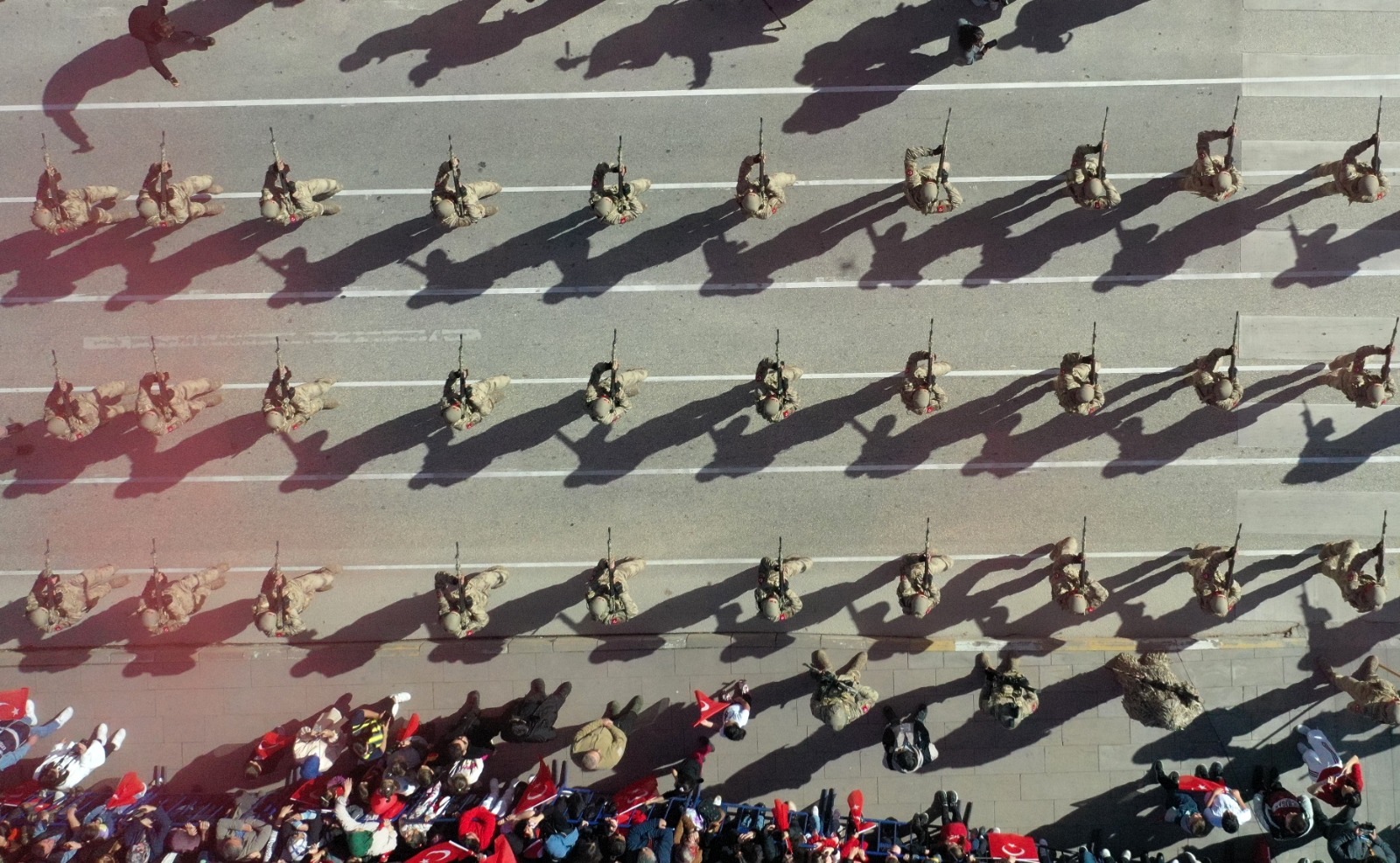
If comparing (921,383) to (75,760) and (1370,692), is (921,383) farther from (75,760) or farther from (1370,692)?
(75,760)

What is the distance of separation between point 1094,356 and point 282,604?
667 inches

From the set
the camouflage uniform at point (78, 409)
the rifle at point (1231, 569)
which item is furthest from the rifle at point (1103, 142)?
the camouflage uniform at point (78, 409)

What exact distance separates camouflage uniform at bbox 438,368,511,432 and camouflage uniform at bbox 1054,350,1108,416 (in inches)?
454

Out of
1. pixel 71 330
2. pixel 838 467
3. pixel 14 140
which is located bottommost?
pixel 838 467

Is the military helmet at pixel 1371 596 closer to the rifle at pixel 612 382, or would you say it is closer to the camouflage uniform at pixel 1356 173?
the camouflage uniform at pixel 1356 173

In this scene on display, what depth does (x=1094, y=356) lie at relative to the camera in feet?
62.3

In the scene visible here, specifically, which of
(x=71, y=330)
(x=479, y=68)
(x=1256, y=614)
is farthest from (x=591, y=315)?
(x=1256, y=614)

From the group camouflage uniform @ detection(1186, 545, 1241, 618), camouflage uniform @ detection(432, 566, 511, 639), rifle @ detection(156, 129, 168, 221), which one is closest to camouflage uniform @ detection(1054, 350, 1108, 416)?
camouflage uniform @ detection(1186, 545, 1241, 618)

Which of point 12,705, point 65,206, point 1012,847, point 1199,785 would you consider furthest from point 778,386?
point 12,705

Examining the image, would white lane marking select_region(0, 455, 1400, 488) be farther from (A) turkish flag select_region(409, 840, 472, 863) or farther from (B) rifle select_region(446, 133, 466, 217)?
(A) turkish flag select_region(409, 840, 472, 863)

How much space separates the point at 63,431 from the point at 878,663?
17056 mm

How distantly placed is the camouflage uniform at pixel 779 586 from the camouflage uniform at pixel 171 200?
13.6 metres

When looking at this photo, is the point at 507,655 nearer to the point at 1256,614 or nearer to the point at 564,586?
the point at 564,586

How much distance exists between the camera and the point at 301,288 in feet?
65.5
